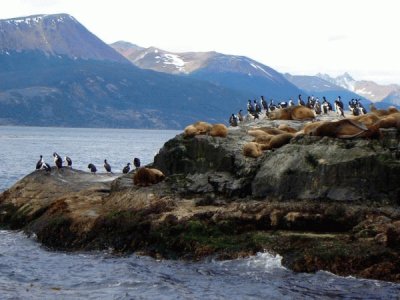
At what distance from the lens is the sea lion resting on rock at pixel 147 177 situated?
22.8 m

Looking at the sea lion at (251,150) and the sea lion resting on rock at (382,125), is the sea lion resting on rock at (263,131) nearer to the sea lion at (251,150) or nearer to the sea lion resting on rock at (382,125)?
the sea lion at (251,150)

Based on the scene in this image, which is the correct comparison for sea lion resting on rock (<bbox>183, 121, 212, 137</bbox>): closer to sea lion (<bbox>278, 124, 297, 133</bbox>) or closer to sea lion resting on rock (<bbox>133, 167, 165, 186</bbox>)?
sea lion resting on rock (<bbox>133, 167, 165, 186</bbox>)

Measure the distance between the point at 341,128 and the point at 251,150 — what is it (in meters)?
2.89

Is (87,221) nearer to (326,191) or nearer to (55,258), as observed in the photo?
(55,258)

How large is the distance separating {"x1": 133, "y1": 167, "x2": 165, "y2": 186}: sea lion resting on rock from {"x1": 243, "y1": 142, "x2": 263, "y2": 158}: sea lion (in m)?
3.15

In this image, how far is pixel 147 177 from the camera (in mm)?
22781

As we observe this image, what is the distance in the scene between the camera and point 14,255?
19344mm

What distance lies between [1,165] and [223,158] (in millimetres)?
49519

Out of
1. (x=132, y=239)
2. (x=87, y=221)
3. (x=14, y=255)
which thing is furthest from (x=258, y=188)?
(x=14, y=255)


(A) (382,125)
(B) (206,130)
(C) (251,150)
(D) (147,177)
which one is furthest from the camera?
(B) (206,130)

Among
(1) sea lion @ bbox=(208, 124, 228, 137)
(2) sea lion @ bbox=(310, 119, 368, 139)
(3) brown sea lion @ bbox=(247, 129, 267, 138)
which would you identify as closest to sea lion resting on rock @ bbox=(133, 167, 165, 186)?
(1) sea lion @ bbox=(208, 124, 228, 137)

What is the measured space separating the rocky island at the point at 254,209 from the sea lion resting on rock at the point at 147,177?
1.33 feet

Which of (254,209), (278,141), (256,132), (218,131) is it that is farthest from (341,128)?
(218,131)

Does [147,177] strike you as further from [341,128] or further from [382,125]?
[382,125]
